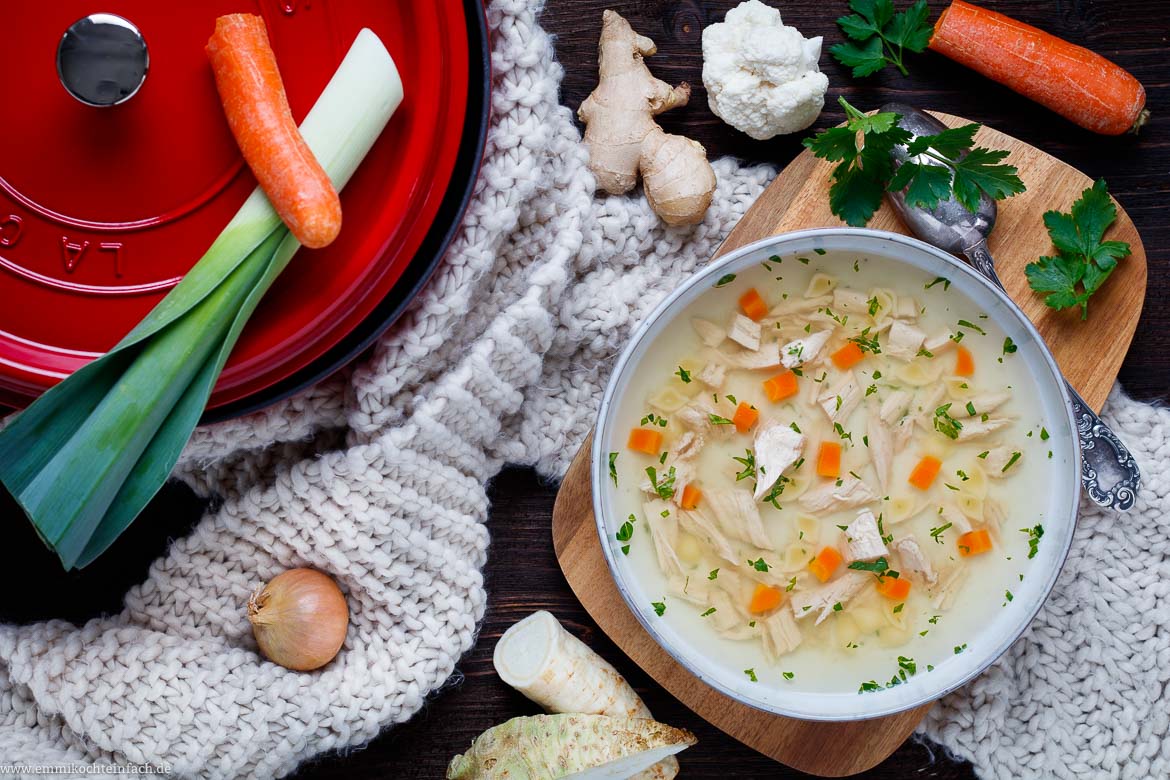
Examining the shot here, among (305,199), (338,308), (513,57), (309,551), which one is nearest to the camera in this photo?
(305,199)

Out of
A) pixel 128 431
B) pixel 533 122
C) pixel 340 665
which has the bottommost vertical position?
pixel 340 665

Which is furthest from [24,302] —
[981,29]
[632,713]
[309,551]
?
[981,29]

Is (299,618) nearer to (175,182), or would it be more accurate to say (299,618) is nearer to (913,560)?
(175,182)

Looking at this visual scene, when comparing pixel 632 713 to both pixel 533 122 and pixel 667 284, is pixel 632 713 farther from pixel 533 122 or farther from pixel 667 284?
pixel 533 122

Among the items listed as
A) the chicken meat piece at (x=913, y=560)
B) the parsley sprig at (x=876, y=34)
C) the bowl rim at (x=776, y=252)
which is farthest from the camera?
the parsley sprig at (x=876, y=34)

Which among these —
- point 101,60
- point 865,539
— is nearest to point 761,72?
point 865,539

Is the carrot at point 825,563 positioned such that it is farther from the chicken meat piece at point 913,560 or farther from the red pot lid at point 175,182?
the red pot lid at point 175,182

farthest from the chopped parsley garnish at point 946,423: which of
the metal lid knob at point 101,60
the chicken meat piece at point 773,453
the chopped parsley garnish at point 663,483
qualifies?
the metal lid knob at point 101,60
